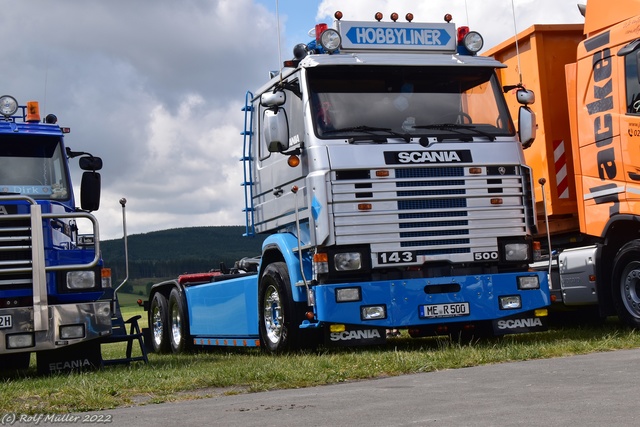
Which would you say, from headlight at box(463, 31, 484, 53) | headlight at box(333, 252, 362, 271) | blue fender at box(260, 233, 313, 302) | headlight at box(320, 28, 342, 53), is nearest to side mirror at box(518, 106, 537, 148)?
headlight at box(463, 31, 484, 53)

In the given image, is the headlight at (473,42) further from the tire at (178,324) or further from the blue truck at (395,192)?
the tire at (178,324)

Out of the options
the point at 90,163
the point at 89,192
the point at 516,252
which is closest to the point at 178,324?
the point at 89,192

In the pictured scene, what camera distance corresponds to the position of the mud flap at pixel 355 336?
1138cm

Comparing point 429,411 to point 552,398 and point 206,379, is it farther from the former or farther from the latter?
A: point 206,379

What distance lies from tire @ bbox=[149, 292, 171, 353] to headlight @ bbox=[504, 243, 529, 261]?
7178mm

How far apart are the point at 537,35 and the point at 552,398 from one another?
7.90m

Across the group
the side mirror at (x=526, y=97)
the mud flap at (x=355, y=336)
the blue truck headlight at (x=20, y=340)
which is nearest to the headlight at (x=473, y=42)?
the side mirror at (x=526, y=97)

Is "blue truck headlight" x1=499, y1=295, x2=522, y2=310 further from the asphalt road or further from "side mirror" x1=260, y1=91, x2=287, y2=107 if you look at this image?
"side mirror" x1=260, y1=91, x2=287, y2=107

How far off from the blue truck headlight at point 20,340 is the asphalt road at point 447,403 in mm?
3347

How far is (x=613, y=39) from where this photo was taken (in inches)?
495

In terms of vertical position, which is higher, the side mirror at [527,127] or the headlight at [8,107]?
the headlight at [8,107]

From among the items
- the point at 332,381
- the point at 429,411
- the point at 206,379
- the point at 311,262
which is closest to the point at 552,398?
the point at 429,411

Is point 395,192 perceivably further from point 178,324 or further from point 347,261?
point 178,324

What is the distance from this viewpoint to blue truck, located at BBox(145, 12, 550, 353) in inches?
451
